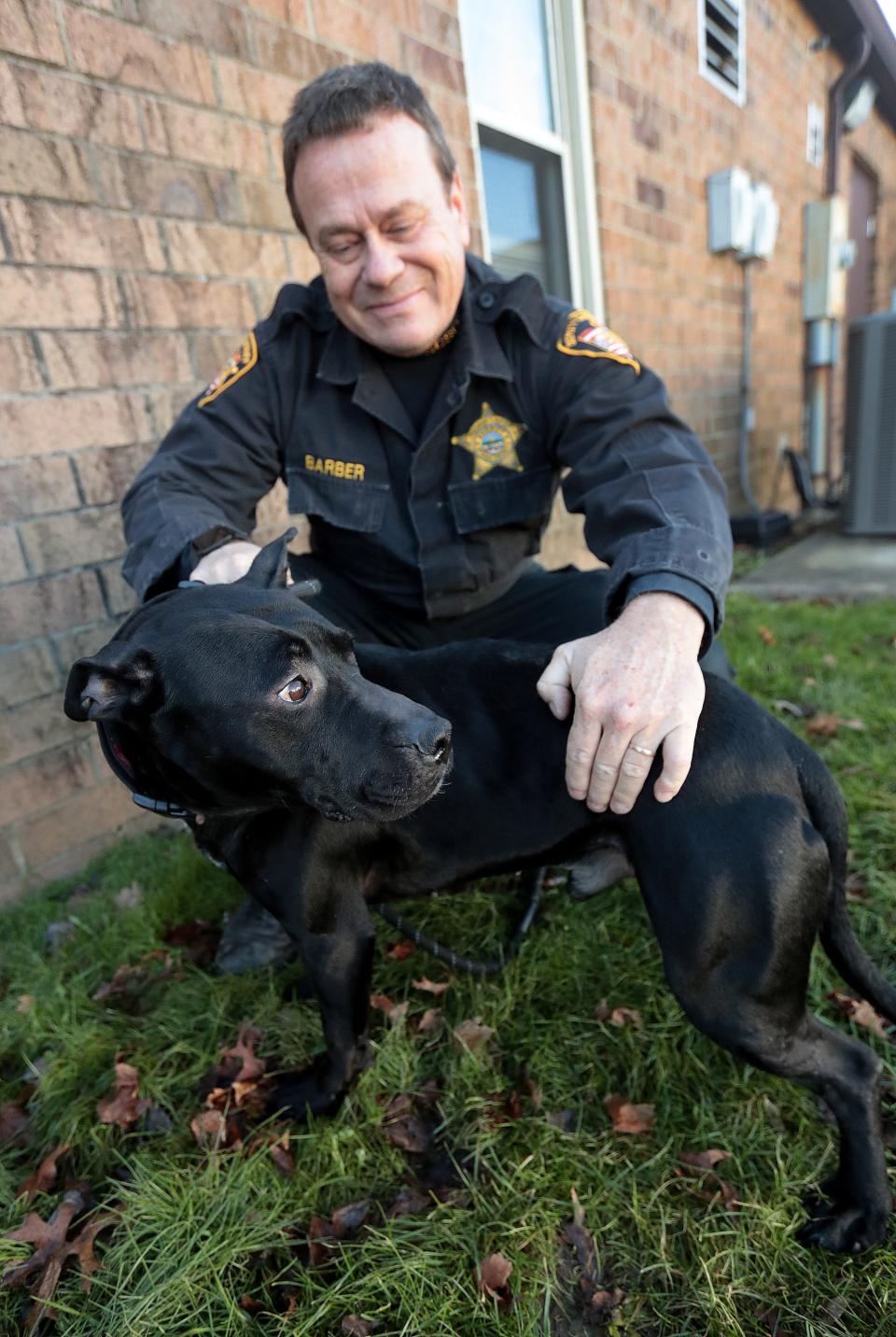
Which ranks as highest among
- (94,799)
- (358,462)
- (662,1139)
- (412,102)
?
(412,102)

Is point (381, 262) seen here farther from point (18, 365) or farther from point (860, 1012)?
point (860, 1012)

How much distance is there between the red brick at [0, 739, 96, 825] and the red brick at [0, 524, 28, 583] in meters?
0.67

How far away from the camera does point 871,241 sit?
12.7 meters

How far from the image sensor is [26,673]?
9.18ft

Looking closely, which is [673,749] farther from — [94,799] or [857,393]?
[857,393]

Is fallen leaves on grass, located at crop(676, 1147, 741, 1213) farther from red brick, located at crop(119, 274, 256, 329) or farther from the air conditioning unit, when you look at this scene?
the air conditioning unit

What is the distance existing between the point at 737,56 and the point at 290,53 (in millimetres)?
6156

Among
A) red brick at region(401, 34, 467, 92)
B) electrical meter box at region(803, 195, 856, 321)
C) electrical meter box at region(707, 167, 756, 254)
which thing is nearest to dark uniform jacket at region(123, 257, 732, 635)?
red brick at region(401, 34, 467, 92)

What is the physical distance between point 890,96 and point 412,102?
507 inches

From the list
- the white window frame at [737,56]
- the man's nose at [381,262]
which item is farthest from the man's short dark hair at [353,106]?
the white window frame at [737,56]

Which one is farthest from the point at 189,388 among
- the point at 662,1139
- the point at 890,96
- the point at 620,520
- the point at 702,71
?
the point at 890,96

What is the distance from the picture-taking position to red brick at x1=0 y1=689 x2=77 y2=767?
2783 mm

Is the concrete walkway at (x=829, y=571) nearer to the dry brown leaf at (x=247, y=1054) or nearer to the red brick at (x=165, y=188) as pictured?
the red brick at (x=165, y=188)

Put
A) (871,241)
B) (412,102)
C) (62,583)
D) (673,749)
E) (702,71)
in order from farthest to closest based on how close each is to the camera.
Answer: (871,241) < (702,71) < (62,583) < (412,102) < (673,749)
